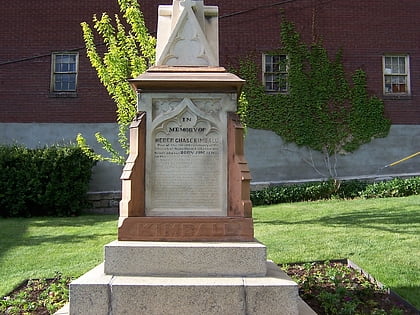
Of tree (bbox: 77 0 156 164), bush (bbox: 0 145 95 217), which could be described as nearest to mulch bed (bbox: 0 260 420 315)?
tree (bbox: 77 0 156 164)

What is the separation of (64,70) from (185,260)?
14275 mm

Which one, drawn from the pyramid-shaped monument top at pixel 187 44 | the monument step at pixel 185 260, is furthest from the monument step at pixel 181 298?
the pyramid-shaped monument top at pixel 187 44

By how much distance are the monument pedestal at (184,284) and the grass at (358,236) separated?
2.07 metres

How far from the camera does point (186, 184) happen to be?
465cm

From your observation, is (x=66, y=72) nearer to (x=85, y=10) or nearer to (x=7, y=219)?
(x=85, y=10)

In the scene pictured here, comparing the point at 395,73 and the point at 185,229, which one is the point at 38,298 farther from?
the point at 395,73

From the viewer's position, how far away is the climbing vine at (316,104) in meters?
16.3

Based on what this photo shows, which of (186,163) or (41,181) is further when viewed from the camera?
(41,181)

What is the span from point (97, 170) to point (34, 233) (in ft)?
19.7

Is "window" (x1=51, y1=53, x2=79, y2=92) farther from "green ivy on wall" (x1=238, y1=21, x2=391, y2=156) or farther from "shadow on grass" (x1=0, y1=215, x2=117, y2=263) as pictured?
"green ivy on wall" (x1=238, y1=21, x2=391, y2=156)

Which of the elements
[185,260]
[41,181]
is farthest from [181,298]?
[41,181]

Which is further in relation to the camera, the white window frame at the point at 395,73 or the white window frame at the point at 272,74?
the white window frame at the point at 395,73

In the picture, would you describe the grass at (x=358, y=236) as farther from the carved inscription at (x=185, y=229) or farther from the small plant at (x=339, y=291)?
the carved inscription at (x=185, y=229)

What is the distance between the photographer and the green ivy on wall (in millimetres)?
16328
